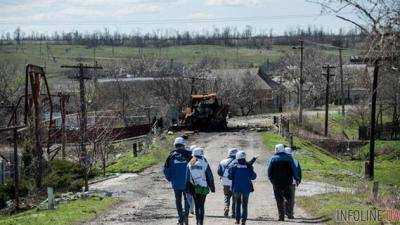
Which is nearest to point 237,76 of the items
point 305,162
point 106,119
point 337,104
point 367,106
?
point 337,104

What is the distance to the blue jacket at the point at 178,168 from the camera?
15.5m

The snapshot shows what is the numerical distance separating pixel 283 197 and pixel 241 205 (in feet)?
6.00

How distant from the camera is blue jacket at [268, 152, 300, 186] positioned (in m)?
17.4

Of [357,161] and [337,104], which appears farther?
[337,104]

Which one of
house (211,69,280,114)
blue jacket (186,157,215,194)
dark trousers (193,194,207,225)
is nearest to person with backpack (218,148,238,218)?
blue jacket (186,157,215,194)

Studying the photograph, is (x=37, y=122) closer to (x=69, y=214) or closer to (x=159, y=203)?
(x=159, y=203)

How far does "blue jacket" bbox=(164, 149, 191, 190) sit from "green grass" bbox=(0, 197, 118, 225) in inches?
158

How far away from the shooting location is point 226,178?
18109 millimetres

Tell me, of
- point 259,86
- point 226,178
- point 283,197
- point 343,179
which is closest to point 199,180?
point 226,178

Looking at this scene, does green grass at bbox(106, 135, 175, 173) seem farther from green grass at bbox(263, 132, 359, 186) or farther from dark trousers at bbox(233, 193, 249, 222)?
dark trousers at bbox(233, 193, 249, 222)

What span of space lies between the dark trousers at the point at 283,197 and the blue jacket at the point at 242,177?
1.63m

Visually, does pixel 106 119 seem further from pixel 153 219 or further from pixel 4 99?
pixel 153 219

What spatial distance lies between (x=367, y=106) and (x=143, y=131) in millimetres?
25391

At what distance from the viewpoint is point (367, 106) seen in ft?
244
